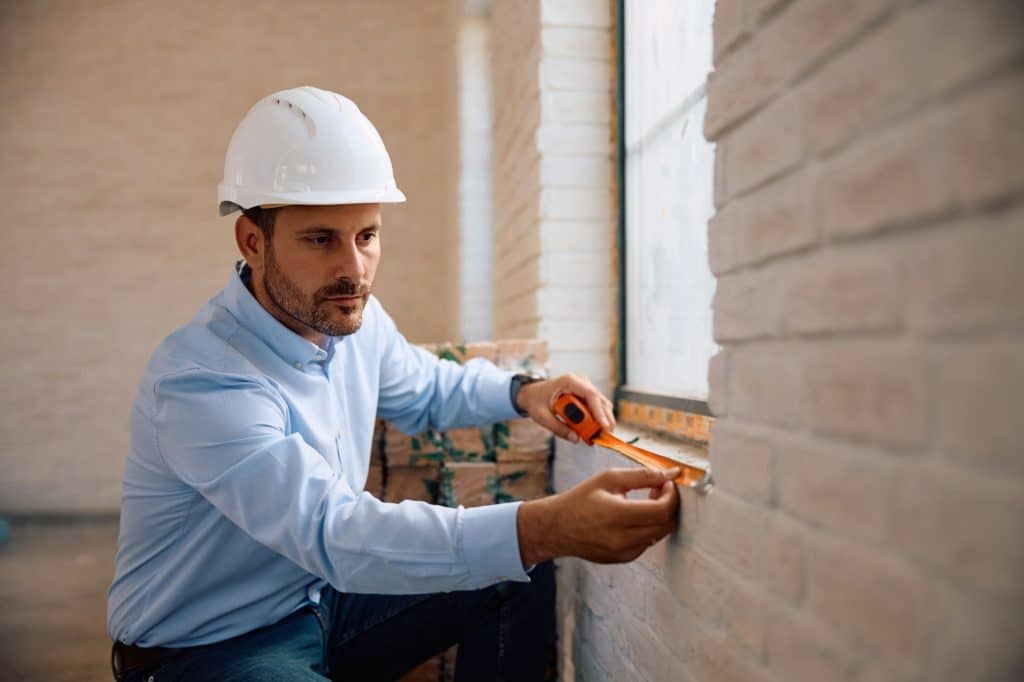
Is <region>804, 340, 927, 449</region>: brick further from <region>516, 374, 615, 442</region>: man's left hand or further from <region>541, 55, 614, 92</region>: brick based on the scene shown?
<region>541, 55, 614, 92</region>: brick

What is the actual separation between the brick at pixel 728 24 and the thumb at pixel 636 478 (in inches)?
22.2

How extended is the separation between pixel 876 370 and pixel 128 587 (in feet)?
4.75

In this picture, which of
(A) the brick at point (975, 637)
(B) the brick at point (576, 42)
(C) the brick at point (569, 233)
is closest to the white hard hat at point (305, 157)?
(C) the brick at point (569, 233)

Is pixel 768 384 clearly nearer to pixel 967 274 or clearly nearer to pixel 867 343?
pixel 867 343

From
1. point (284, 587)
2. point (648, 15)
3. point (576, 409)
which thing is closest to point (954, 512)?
point (576, 409)

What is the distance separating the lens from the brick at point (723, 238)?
95cm

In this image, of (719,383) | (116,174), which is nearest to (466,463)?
(719,383)

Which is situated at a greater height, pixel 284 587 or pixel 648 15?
pixel 648 15

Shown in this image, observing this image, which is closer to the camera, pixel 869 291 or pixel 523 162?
pixel 869 291

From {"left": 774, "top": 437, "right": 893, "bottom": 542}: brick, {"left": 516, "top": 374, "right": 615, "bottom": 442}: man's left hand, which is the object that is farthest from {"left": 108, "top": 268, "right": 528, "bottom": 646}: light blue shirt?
{"left": 774, "top": 437, "right": 893, "bottom": 542}: brick

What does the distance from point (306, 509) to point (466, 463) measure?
992 mm

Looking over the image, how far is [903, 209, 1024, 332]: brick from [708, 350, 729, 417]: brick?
14.6 inches

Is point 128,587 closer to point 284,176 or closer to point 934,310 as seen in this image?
point 284,176

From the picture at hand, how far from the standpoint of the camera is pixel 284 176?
156cm
